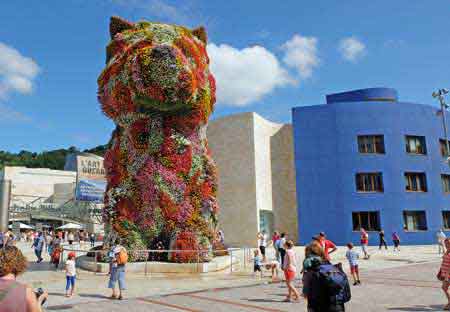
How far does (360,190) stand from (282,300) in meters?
22.4

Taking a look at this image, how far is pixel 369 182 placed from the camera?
95.4 ft

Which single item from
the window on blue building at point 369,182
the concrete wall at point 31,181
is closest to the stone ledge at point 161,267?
the window on blue building at point 369,182

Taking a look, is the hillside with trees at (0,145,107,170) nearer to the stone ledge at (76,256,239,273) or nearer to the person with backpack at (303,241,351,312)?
the stone ledge at (76,256,239,273)

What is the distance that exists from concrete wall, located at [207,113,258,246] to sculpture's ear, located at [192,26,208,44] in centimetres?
1606

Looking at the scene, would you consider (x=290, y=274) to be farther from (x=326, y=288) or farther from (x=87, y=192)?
(x=87, y=192)

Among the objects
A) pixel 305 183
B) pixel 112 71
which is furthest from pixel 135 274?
pixel 305 183

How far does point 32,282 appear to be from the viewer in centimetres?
1116

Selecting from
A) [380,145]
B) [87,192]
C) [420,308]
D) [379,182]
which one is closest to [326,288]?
[420,308]

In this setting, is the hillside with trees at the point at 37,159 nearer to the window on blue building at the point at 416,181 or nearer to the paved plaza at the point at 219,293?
the window on blue building at the point at 416,181

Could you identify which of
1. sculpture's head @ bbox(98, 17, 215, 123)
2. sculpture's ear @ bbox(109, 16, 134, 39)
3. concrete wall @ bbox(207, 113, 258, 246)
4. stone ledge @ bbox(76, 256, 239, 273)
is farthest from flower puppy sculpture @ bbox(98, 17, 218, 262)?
concrete wall @ bbox(207, 113, 258, 246)

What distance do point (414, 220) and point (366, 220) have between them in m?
3.96

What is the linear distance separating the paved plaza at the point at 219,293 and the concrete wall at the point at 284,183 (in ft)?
58.7

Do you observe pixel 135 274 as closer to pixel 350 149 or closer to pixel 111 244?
pixel 111 244

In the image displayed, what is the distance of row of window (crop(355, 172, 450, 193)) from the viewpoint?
94.9 feet
